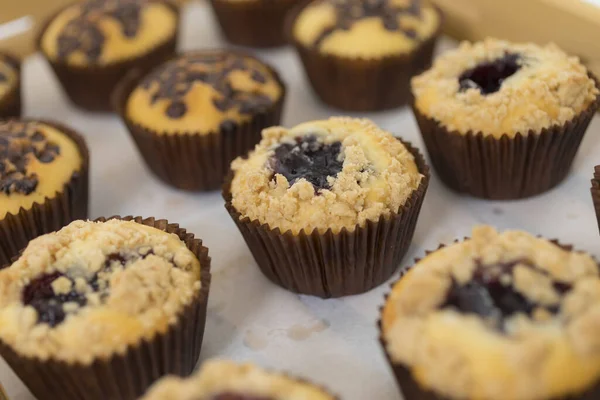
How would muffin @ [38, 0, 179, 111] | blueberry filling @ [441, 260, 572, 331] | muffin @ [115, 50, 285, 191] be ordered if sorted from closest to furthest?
blueberry filling @ [441, 260, 572, 331]
muffin @ [115, 50, 285, 191]
muffin @ [38, 0, 179, 111]

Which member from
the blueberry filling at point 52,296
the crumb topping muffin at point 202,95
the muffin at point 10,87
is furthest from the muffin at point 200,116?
the blueberry filling at point 52,296

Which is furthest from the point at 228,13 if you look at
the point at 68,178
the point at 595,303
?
the point at 595,303

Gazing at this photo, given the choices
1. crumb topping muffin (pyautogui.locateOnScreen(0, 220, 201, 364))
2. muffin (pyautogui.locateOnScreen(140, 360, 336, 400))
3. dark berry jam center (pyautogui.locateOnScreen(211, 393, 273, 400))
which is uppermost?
dark berry jam center (pyautogui.locateOnScreen(211, 393, 273, 400))

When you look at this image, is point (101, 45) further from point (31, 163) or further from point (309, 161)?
point (309, 161)

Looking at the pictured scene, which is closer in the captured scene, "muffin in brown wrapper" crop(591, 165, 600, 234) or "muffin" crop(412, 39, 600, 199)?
"muffin in brown wrapper" crop(591, 165, 600, 234)

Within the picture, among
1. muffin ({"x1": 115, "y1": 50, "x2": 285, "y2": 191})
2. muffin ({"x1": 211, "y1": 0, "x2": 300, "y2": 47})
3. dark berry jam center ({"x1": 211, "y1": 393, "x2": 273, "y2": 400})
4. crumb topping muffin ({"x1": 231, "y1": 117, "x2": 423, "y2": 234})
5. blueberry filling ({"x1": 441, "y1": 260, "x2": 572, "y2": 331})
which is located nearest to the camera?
dark berry jam center ({"x1": 211, "y1": 393, "x2": 273, "y2": 400})

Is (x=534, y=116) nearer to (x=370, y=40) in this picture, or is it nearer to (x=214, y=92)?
(x=370, y=40)

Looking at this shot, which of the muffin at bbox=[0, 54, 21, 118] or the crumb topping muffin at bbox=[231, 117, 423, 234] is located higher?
the crumb topping muffin at bbox=[231, 117, 423, 234]

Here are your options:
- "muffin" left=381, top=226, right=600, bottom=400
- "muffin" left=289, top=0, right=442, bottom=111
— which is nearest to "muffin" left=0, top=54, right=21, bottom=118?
"muffin" left=289, top=0, right=442, bottom=111

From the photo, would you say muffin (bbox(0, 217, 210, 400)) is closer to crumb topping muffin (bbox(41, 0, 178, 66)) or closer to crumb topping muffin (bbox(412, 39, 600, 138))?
crumb topping muffin (bbox(412, 39, 600, 138))
